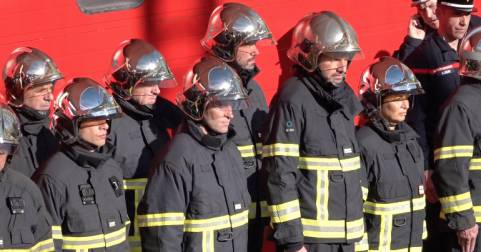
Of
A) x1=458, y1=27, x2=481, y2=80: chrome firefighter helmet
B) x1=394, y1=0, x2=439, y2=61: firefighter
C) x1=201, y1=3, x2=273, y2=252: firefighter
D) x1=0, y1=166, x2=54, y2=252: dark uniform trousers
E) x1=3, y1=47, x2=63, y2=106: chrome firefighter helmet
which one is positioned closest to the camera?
x1=0, y1=166, x2=54, y2=252: dark uniform trousers

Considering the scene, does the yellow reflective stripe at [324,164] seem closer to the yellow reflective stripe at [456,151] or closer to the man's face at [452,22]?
the yellow reflective stripe at [456,151]

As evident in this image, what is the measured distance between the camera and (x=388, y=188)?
22.0ft

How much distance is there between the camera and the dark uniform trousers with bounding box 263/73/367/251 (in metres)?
6.17

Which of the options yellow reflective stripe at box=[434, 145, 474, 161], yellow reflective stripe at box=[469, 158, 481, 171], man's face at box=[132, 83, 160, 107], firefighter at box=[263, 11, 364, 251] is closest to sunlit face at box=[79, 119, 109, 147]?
man's face at box=[132, 83, 160, 107]

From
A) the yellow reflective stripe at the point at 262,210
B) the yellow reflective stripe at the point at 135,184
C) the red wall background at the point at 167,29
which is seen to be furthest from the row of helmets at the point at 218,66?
the yellow reflective stripe at the point at 262,210

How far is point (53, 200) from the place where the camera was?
567cm

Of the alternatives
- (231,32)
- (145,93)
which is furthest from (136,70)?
(231,32)

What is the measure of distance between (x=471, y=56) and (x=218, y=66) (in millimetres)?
1850

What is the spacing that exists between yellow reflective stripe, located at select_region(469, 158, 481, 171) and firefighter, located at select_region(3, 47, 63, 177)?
8.66ft

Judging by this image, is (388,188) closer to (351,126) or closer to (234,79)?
(351,126)

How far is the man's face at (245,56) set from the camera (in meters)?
6.99

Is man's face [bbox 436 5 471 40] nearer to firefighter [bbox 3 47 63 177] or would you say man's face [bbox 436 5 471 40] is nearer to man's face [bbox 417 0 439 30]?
man's face [bbox 417 0 439 30]

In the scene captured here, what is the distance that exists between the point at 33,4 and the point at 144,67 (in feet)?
2.96

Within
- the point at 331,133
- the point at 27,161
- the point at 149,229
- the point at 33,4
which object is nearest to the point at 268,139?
the point at 331,133
